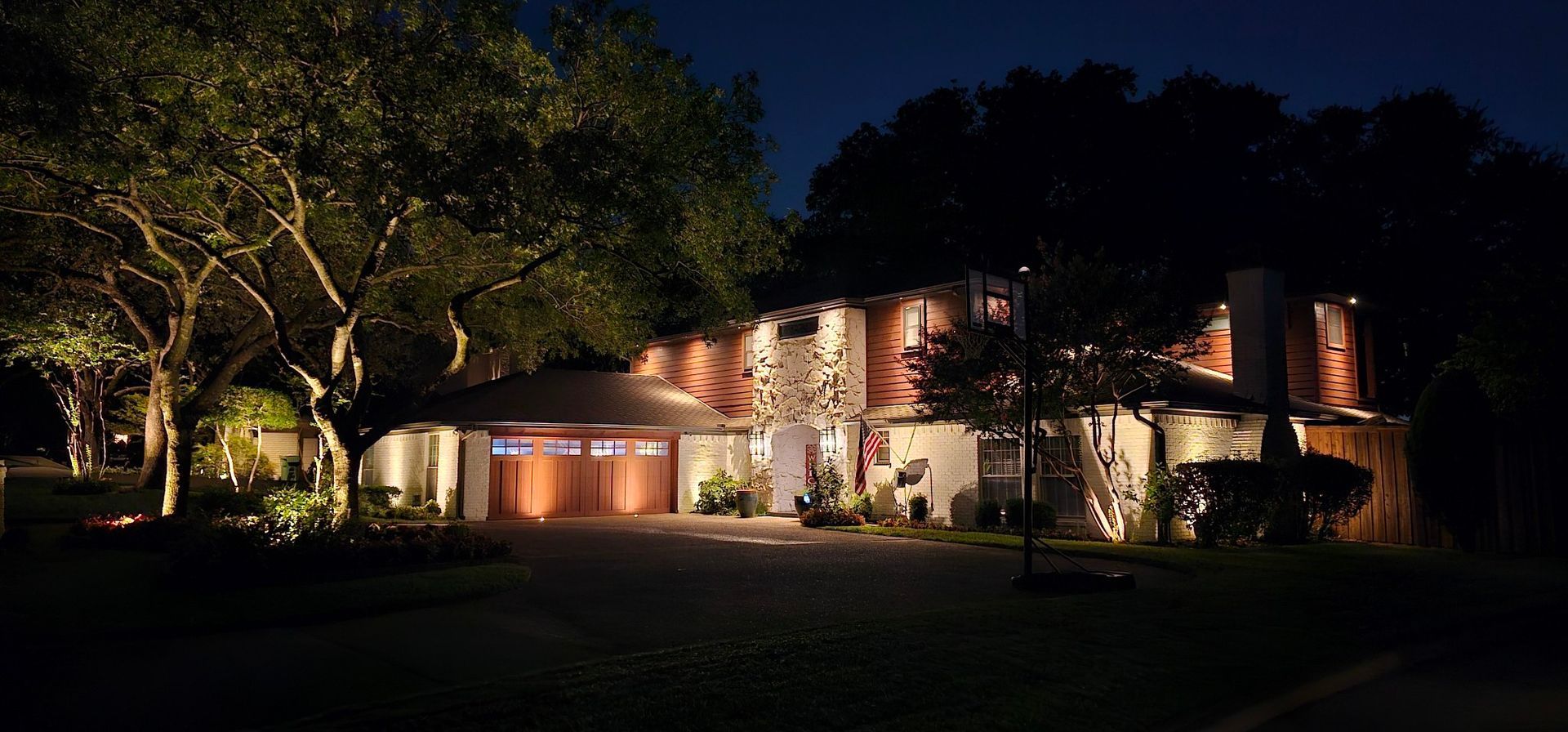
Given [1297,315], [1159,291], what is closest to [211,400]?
[1159,291]

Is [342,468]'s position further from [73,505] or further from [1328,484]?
[1328,484]

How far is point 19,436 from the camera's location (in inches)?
2559

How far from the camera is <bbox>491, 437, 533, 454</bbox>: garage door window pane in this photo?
26328 millimetres

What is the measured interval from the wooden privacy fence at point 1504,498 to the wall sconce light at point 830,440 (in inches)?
Result: 465

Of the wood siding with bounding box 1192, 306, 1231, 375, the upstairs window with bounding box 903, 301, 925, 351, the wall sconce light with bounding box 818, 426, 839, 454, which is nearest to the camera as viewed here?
the wood siding with bounding box 1192, 306, 1231, 375

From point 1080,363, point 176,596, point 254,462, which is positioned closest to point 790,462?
point 1080,363

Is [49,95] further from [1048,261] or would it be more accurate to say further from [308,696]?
[1048,261]

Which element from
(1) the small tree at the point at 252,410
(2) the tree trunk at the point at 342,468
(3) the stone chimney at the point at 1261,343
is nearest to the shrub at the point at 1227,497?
(3) the stone chimney at the point at 1261,343

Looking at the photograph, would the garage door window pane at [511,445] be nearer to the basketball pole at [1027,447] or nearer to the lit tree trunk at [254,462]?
the lit tree trunk at [254,462]

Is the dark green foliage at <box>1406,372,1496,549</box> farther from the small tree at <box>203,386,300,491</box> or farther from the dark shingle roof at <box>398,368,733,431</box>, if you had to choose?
the small tree at <box>203,386,300,491</box>

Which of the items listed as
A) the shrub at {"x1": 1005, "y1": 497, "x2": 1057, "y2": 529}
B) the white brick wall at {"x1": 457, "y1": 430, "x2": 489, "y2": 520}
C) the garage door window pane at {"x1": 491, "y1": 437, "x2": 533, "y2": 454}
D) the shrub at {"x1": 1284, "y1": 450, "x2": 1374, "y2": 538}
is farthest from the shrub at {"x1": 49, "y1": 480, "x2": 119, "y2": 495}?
the shrub at {"x1": 1284, "y1": 450, "x2": 1374, "y2": 538}

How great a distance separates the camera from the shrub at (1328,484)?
19.0 m

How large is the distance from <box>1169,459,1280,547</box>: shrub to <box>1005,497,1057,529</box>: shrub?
3.14m

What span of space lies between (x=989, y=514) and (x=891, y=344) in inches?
203
